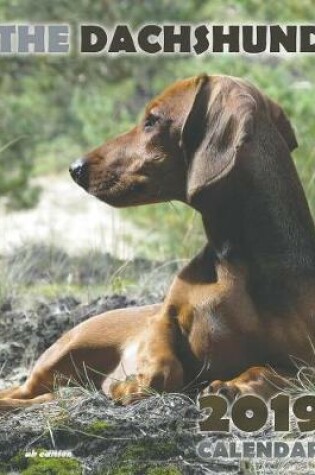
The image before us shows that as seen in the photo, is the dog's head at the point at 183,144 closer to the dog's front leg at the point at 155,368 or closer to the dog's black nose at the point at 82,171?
the dog's black nose at the point at 82,171

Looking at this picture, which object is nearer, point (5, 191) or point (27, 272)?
point (27, 272)

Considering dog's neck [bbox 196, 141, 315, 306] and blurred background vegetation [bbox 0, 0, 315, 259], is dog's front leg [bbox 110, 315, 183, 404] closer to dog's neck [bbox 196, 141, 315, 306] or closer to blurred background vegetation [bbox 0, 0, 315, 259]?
dog's neck [bbox 196, 141, 315, 306]

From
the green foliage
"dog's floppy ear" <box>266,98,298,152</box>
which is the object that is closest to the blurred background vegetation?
"dog's floppy ear" <box>266,98,298,152</box>

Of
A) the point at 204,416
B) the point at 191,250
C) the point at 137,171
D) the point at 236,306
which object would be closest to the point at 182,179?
the point at 137,171

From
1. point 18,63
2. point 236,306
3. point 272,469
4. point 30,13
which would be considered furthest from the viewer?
point 18,63

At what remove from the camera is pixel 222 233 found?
4.56 m

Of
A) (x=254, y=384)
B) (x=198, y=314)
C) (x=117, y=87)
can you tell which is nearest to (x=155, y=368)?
(x=198, y=314)

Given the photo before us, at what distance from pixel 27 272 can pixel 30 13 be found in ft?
11.1

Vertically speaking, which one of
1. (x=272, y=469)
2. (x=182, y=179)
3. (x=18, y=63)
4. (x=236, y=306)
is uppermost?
(x=18, y=63)

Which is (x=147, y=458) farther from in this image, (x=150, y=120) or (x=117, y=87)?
→ (x=117, y=87)

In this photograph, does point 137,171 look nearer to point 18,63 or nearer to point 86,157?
point 86,157

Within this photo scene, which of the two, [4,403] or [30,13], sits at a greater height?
[30,13]

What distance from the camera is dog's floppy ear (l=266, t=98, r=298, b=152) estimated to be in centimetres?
464

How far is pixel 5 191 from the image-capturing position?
11.2 metres
